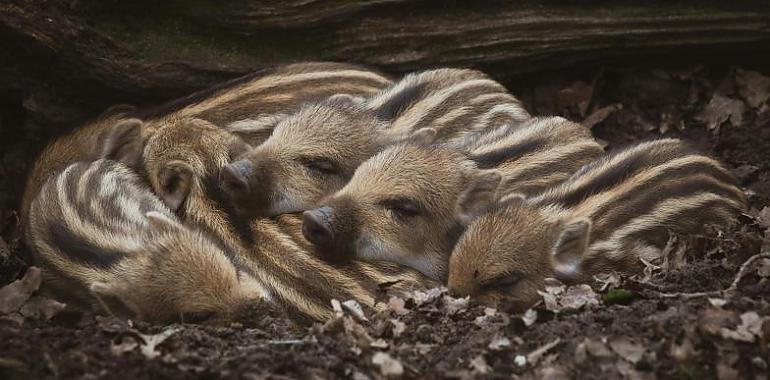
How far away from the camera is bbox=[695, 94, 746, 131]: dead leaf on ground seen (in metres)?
6.29

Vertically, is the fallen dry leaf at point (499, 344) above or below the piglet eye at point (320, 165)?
below

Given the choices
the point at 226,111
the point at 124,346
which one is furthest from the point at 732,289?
the point at 226,111

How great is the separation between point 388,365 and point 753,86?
3.80 m

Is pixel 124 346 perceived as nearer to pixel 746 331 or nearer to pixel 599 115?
pixel 746 331

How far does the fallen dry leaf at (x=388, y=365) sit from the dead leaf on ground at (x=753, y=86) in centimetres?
364

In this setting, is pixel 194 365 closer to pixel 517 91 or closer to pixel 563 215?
pixel 563 215

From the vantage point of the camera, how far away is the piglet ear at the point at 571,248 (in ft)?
15.4

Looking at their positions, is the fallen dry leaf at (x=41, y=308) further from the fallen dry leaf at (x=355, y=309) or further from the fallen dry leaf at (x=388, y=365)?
the fallen dry leaf at (x=388, y=365)

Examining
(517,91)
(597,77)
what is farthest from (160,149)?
(597,77)

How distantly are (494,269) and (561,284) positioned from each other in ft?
0.94

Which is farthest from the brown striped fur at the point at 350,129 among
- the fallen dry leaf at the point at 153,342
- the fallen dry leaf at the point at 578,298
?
the fallen dry leaf at the point at 578,298

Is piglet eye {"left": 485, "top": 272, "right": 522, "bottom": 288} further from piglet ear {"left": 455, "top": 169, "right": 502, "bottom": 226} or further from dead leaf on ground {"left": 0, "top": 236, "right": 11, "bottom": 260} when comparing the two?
dead leaf on ground {"left": 0, "top": 236, "right": 11, "bottom": 260}

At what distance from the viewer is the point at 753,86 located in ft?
21.0

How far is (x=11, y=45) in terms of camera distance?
5.48 meters
